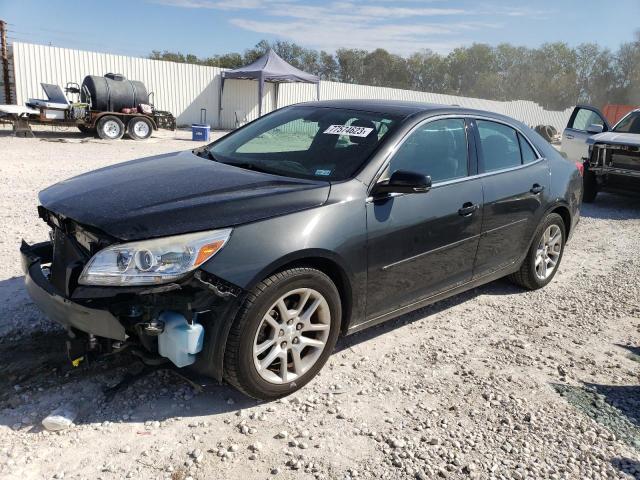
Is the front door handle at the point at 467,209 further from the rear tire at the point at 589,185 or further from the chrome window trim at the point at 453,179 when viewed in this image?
the rear tire at the point at 589,185

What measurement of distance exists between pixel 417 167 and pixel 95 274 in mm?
2171

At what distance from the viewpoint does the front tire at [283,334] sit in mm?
2873

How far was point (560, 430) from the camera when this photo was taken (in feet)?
10.1

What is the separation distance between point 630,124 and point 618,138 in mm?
1026

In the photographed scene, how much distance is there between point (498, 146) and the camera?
4570 millimetres

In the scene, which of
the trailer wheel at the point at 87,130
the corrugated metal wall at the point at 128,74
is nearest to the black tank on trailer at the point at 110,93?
the trailer wheel at the point at 87,130

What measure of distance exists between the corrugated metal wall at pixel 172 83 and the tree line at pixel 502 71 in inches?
1361

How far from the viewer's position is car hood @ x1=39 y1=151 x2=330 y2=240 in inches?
112

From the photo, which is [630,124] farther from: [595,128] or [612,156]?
[612,156]

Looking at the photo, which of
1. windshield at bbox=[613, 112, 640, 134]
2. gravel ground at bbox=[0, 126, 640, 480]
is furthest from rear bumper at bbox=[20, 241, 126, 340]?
windshield at bbox=[613, 112, 640, 134]

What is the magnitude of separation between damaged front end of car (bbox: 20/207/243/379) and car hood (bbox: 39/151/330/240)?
0.28 feet

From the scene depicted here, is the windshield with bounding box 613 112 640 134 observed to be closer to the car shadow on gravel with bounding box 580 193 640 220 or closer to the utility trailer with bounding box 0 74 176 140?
the car shadow on gravel with bounding box 580 193 640 220

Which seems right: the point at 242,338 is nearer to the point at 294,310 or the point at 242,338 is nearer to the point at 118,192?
the point at 294,310

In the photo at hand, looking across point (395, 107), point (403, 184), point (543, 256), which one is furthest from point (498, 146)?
point (403, 184)
